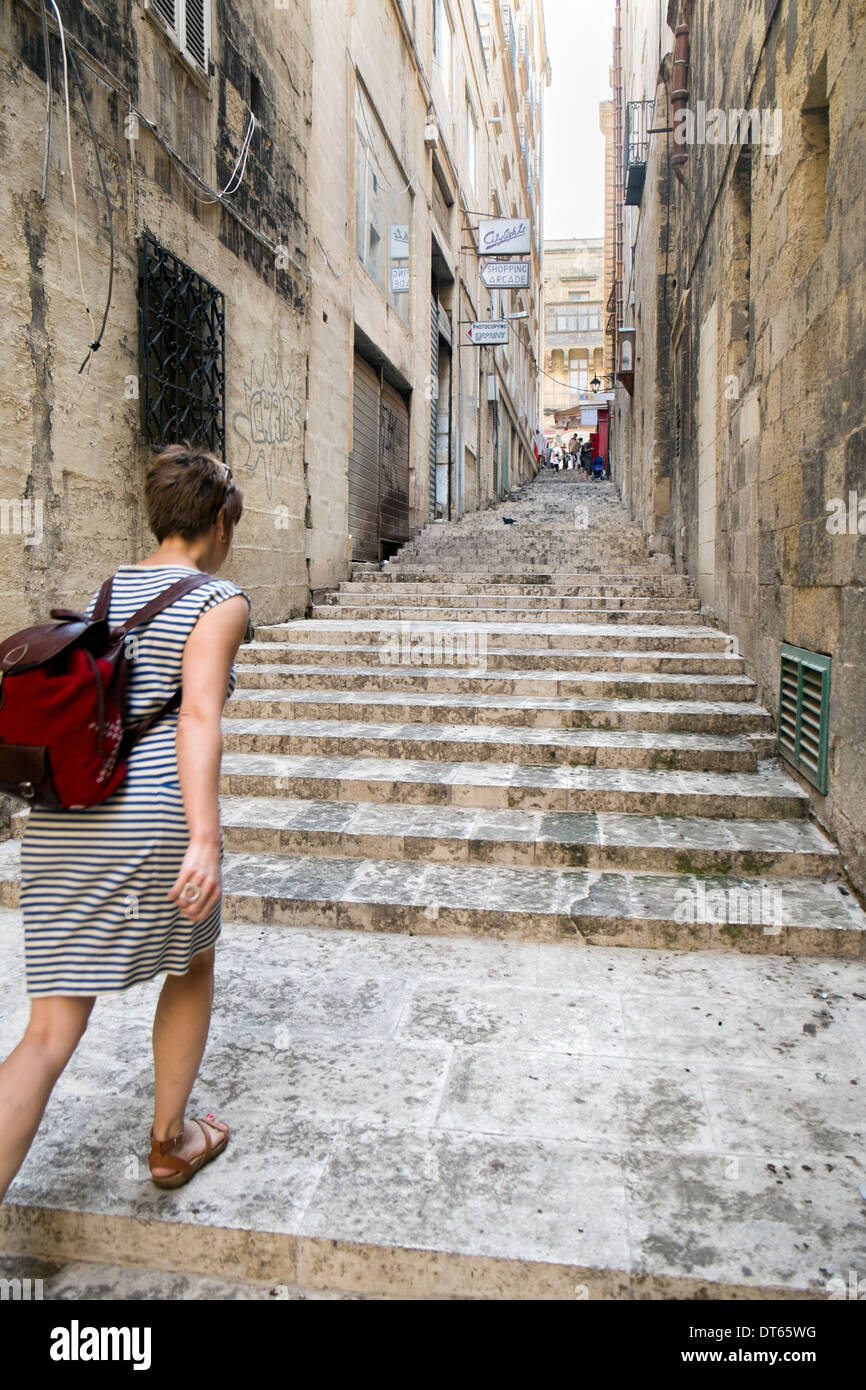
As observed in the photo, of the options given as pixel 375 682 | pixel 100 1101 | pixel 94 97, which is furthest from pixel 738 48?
pixel 100 1101

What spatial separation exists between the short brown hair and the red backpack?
344 millimetres

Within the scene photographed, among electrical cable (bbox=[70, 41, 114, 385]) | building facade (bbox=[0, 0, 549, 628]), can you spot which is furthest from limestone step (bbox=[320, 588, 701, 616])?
electrical cable (bbox=[70, 41, 114, 385])

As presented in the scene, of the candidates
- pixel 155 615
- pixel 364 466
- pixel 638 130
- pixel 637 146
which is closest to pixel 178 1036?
pixel 155 615

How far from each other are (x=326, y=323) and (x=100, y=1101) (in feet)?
30.0

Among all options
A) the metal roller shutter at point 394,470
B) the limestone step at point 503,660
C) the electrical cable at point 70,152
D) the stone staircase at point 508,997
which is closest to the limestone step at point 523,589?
the limestone step at point 503,660

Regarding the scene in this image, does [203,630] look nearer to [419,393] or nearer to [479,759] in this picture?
[479,759]

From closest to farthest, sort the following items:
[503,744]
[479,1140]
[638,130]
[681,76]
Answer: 1. [479,1140]
2. [503,744]
3. [681,76]
4. [638,130]

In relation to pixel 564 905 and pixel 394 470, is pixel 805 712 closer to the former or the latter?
pixel 564 905

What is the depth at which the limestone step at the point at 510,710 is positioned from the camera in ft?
18.2

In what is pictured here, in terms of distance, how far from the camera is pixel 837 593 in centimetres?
402

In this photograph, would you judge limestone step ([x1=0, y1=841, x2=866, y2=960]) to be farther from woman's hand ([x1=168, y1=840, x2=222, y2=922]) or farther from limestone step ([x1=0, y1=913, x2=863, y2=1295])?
woman's hand ([x1=168, y1=840, x2=222, y2=922])

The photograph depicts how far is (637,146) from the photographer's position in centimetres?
1612

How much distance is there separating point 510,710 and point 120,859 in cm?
415

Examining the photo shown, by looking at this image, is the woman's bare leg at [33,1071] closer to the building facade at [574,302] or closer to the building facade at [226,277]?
the building facade at [226,277]
